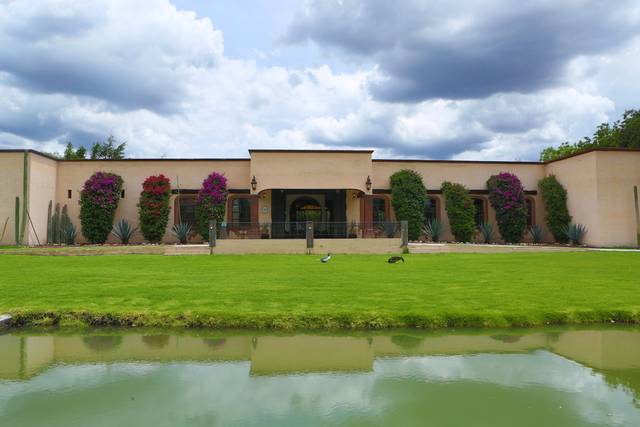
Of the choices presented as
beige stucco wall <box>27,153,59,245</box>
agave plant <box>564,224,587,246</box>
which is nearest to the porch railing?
beige stucco wall <box>27,153,59,245</box>

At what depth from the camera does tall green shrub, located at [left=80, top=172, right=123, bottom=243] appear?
71.0 feet

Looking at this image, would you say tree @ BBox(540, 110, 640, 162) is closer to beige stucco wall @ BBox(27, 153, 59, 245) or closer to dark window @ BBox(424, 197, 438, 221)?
dark window @ BBox(424, 197, 438, 221)

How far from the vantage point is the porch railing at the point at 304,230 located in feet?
62.7

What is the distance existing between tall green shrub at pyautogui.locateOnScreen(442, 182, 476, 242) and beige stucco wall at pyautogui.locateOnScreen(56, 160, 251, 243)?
33.7 feet

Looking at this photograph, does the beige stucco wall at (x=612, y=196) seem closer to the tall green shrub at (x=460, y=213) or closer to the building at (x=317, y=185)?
the building at (x=317, y=185)

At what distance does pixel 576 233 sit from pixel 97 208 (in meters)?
22.9

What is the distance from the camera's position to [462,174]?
24.5m

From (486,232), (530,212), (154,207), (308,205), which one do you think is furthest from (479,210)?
(154,207)

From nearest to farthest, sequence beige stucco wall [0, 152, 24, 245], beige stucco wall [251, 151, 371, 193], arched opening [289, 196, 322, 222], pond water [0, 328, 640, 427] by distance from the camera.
→ pond water [0, 328, 640, 427] → beige stucco wall [0, 152, 24, 245] → beige stucco wall [251, 151, 371, 193] → arched opening [289, 196, 322, 222]

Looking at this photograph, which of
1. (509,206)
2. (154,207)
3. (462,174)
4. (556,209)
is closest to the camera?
(154,207)

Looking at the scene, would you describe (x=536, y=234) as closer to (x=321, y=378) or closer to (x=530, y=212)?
(x=530, y=212)

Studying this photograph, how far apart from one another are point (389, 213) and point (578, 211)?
9.16 m

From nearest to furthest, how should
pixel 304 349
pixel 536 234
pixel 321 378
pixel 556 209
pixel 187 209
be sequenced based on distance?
pixel 321 378, pixel 304 349, pixel 556 209, pixel 536 234, pixel 187 209

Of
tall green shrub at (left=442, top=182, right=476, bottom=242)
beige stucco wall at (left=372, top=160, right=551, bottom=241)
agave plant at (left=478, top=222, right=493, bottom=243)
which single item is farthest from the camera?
beige stucco wall at (left=372, top=160, right=551, bottom=241)
